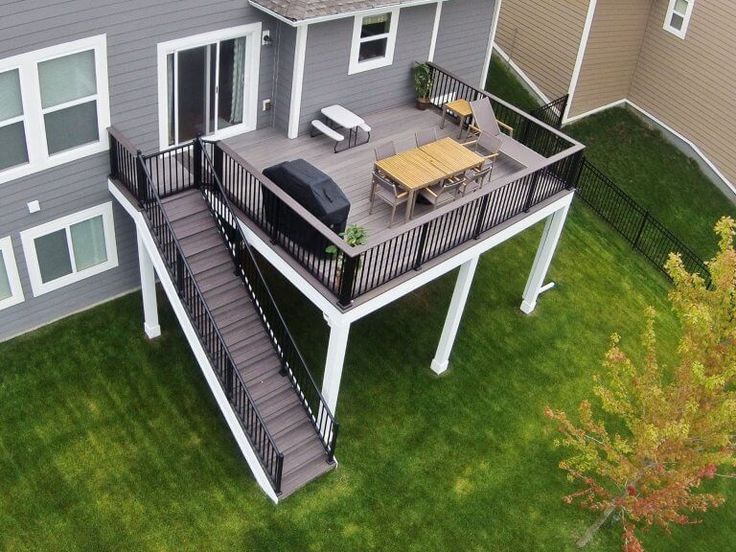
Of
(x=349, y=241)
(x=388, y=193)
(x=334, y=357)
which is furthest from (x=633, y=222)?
(x=334, y=357)

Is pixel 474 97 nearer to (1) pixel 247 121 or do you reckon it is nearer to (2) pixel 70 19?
(1) pixel 247 121

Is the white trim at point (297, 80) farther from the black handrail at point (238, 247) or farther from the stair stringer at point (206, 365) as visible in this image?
the stair stringer at point (206, 365)

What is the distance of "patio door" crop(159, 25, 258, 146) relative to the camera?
13844 millimetres

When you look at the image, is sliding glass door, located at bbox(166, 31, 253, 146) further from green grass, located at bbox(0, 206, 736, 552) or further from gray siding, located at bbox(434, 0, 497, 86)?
gray siding, located at bbox(434, 0, 497, 86)

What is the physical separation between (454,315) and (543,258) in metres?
3.01

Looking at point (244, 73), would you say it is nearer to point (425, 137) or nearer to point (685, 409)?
point (425, 137)

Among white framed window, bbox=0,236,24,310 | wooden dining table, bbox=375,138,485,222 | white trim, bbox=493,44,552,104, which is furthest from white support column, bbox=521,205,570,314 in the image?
white framed window, bbox=0,236,24,310

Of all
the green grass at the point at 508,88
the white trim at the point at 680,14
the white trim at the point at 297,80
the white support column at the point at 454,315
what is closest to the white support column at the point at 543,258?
the white support column at the point at 454,315

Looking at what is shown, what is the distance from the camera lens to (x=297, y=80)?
48.3 feet

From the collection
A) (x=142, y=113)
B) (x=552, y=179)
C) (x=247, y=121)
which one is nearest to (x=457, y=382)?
(x=552, y=179)

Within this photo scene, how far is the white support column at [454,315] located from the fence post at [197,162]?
504cm

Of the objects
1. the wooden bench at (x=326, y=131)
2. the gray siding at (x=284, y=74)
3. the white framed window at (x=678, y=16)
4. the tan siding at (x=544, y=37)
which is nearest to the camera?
the gray siding at (x=284, y=74)

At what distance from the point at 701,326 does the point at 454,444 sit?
5.12 metres

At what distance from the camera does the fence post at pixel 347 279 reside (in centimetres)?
1155
